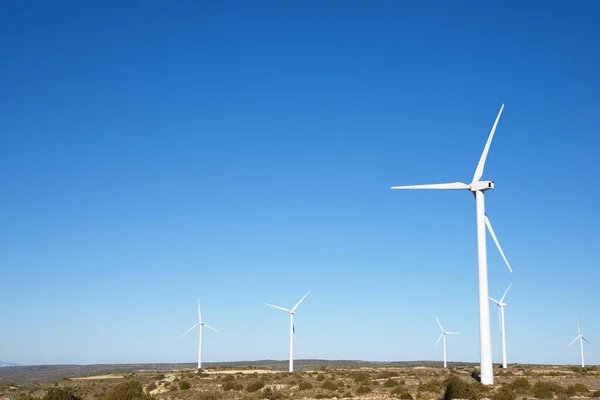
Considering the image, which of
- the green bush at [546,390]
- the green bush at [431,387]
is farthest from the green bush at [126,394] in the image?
the green bush at [546,390]

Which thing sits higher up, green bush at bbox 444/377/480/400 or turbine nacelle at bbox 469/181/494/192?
turbine nacelle at bbox 469/181/494/192

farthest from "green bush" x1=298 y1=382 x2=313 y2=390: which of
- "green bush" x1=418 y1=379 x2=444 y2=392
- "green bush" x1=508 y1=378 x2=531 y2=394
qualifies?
"green bush" x1=508 y1=378 x2=531 y2=394

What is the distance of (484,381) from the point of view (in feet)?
178

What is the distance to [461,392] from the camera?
163 ft

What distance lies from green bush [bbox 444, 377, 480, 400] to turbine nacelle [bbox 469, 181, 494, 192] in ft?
56.8

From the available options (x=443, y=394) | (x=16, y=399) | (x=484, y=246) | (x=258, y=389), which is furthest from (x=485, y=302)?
(x=16, y=399)

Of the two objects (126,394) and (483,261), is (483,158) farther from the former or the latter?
(126,394)

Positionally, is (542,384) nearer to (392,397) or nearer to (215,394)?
(392,397)

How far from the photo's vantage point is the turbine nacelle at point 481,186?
58781 millimetres

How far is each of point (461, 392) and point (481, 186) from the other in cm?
1874

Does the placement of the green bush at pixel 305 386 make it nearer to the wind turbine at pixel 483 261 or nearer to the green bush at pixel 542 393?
the wind turbine at pixel 483 261

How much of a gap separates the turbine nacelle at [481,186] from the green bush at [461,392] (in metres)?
17.3

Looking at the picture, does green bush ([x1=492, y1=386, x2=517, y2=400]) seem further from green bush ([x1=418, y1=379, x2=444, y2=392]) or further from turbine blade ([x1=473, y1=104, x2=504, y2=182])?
turbine blade ([x1=473, y1=104, x2=504, y2=182])

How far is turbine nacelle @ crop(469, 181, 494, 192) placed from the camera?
58.8 m
